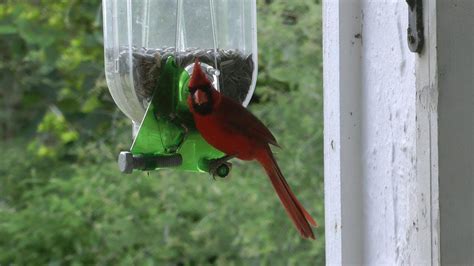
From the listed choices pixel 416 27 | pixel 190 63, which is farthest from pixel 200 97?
pixel 416 27

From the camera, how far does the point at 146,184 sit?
3.66m

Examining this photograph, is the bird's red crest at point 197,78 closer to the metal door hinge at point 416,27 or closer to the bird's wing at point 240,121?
the bird's wing at point 240,121

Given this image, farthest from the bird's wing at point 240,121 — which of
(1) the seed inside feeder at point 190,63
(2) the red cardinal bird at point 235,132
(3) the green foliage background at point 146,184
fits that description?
(3) the green foliage background at point 146,184

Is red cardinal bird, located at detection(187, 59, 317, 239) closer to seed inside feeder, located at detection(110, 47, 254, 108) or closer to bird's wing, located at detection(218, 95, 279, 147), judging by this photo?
bird's wing, located at detection(218, 95, 279, 147)

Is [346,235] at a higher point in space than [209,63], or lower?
lower

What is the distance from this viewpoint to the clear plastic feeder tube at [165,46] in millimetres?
1613

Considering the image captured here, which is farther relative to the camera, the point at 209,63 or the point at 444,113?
the point at 209,63

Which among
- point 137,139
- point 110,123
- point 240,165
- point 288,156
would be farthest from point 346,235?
point 110,123

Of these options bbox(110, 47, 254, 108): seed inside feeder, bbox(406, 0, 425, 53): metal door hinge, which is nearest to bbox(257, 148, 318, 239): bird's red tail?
bbox(110, 47, 254, 108): seed inside feeder

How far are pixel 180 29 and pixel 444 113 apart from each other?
0.67 meters

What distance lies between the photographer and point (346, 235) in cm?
145

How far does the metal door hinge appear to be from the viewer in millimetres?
1180

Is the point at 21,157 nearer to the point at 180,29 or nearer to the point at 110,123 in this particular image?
the point at 110,123

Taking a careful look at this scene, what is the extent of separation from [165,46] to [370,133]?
1.40 feet
